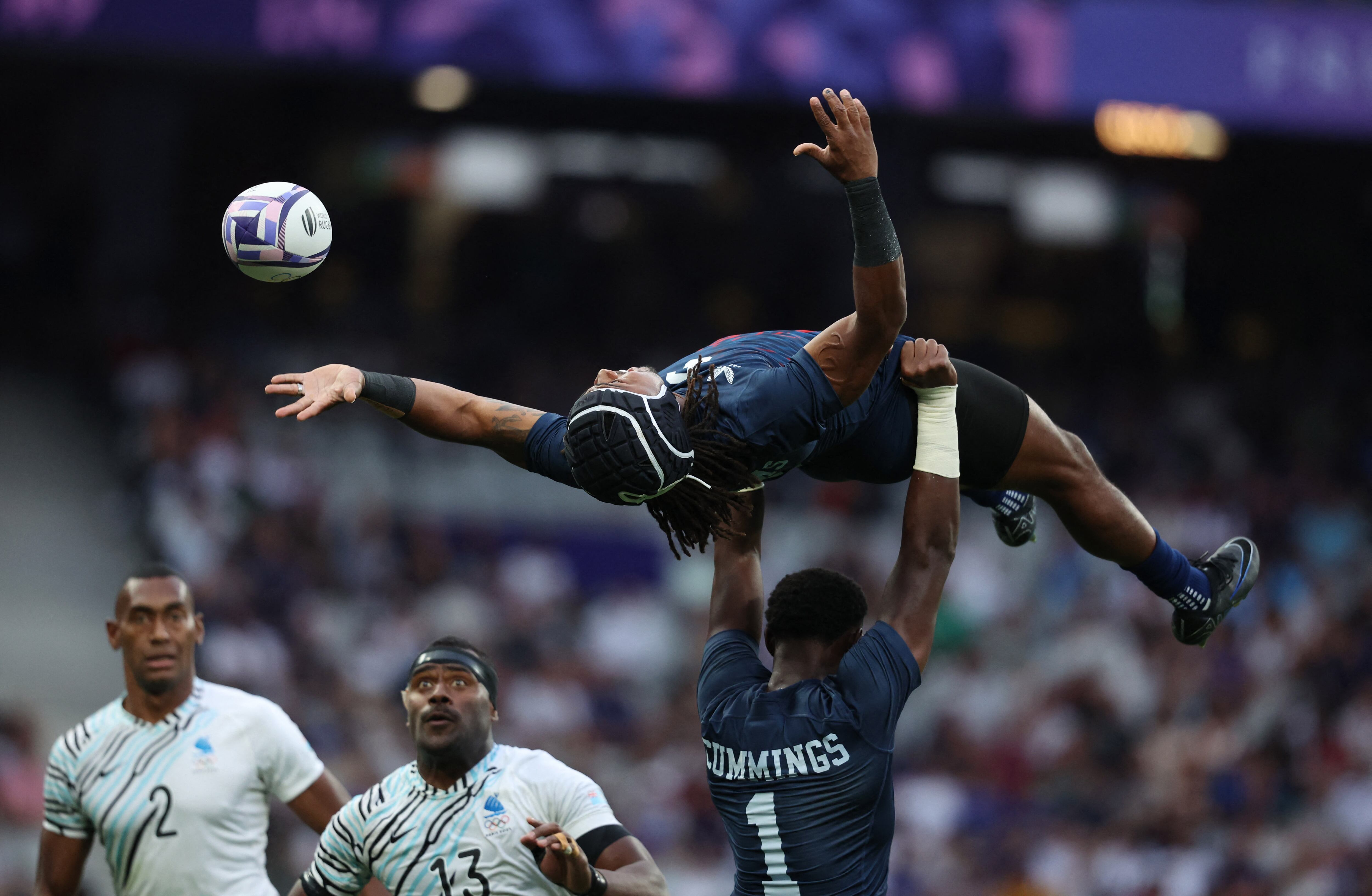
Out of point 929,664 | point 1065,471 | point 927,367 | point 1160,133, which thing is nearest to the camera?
point 927,367

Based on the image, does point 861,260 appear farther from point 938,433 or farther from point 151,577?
point 151,577

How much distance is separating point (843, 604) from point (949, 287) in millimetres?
14178

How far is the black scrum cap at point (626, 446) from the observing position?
14.8 feet

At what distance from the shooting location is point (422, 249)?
18.0 metres

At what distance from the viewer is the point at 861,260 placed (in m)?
4.93

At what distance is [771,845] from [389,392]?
5.98 ft

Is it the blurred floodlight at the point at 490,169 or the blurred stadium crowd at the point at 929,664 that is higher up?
the blurred floodlight at the point at 490,169

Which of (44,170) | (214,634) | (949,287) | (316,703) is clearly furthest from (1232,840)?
(44,170)

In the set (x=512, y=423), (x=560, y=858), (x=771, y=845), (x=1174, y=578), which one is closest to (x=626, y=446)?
(x=512, y=423)

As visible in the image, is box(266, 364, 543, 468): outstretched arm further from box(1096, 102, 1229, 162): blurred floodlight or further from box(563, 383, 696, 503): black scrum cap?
box(1096, 102, 1229, 162): blurred floodlight

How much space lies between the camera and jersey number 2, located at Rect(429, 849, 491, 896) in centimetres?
525

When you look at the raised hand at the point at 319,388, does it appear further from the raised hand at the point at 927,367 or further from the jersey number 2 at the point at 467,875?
the raised hand at the point at 927,367

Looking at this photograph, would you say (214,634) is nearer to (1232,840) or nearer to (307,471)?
(307,471)

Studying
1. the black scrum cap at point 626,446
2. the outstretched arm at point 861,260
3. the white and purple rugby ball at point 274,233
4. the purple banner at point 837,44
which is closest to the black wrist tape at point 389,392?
the white and purple rugby ball at point 274,233
